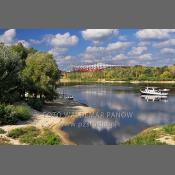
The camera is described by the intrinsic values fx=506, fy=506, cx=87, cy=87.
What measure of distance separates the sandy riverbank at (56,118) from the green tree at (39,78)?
1.63m

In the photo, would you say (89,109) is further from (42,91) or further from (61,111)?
(42,91)

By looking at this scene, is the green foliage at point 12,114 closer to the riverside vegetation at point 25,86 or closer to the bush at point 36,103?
the riverside vegetation at point 25,86

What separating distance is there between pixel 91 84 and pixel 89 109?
3.73 ft

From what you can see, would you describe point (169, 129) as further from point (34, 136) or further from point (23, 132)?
point (23, 132)

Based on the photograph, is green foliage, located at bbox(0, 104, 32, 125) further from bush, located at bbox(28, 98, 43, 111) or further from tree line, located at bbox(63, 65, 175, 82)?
tree line, located at bbox(63, 65, 175, 82)

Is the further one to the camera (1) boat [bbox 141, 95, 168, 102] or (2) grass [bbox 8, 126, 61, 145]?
(1) boat [bbox 141, 95, 168, 102]

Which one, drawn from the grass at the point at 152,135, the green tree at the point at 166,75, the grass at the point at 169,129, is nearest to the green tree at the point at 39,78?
the green tree at the point at 166,75

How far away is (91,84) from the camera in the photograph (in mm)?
22781

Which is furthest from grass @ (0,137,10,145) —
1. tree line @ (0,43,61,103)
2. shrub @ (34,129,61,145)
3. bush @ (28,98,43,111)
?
bush @ (28,98,43,111)

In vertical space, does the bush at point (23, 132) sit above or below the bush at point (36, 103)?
below

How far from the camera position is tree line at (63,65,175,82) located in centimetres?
2150

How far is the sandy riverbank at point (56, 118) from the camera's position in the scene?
20438 mm

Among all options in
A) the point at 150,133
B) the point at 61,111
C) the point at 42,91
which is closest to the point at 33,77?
the point at 42,91

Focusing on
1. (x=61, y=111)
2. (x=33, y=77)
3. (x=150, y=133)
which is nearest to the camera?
(x=150, y=133)
